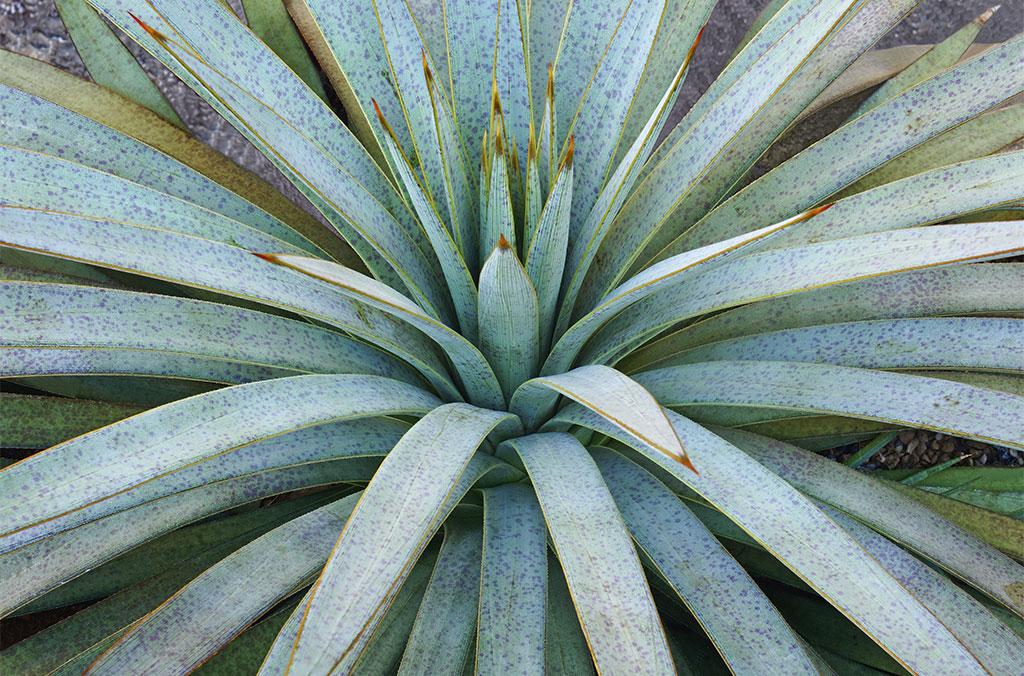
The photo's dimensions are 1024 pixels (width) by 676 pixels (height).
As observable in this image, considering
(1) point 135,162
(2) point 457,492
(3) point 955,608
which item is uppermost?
(1) point 135,162

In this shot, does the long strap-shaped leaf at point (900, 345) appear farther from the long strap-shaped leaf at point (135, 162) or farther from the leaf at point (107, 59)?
the leaf at point (107, 59)

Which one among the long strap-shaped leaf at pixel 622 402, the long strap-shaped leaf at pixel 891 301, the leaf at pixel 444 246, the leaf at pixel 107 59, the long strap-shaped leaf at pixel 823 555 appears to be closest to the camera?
the long strap-shaped leaf at pixel 622 402

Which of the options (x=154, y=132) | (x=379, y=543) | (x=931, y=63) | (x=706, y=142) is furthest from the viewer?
(x=931, y=63)

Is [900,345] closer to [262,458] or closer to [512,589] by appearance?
[512,589]

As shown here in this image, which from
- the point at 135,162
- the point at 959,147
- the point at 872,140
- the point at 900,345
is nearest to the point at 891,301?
the point at 900,345

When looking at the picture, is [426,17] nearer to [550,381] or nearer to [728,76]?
[728,76]

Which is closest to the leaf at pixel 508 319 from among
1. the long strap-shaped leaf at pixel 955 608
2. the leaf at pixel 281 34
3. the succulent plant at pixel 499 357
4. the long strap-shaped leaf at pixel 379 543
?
the succulent plant at pixel 499 357

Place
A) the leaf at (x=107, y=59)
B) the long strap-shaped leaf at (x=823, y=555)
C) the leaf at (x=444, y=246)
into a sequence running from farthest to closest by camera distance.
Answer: the leaf at (x=107, y=59)
the leaf at (x=444, y=246)
the long strap-shaped leaf at (x=823, y=555)
